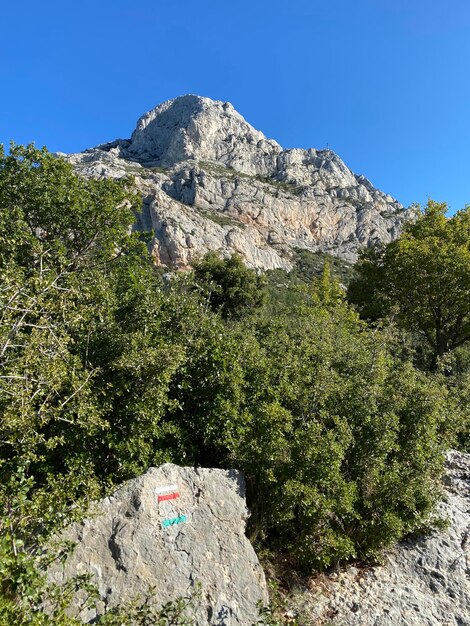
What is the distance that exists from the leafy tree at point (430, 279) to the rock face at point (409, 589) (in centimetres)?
1093

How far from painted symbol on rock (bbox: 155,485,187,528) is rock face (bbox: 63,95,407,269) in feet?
202

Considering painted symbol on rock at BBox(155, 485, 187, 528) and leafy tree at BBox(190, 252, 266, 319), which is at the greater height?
leafy tree at BBox(190, 252, 266, 319)

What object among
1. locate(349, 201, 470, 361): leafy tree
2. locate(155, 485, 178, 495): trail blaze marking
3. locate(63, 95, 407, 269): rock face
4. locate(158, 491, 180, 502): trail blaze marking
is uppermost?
locate(63, 95, 407, 269): rock face

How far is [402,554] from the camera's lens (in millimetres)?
5531

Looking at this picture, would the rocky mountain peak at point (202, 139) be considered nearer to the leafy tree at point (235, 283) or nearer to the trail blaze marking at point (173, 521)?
the leafy tree at point (235, 283)

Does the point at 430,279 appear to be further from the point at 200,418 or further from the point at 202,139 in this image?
the point at 202,139

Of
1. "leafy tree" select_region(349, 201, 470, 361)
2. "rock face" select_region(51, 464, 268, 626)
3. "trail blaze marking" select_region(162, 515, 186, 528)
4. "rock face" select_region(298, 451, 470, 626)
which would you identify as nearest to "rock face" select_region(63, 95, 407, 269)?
"leafy tree" select_region(349, 201, 470, 361)

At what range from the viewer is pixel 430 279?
55.2 ft

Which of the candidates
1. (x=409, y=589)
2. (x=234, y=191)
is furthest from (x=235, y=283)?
(x=234, y=191)

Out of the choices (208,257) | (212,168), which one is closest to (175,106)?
(212,168)

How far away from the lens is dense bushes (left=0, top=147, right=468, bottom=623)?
4.04m

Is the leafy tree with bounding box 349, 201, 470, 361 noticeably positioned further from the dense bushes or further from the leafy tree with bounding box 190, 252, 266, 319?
the dense bushes

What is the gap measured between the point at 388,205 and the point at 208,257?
102380mm

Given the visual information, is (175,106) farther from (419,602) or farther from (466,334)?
(419,602)
